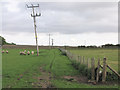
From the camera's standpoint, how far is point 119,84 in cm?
957

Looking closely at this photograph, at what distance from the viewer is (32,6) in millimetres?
36812

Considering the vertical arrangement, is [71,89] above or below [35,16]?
below

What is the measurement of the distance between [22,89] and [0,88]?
1072 millimetres

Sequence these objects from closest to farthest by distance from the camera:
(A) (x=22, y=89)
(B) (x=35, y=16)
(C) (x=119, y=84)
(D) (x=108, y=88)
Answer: (A) (x=22, y=89)
(D) (x=108, y=88)
(C) (x=119, y=84)
(B) (x=35, y=16)

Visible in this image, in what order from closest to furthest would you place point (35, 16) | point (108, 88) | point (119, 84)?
point (108, 88) → point (119, 84) → point (35, 16)

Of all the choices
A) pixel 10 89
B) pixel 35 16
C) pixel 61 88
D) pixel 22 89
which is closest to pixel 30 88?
pixel 22 89

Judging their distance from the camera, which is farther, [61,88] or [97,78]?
[97,78]

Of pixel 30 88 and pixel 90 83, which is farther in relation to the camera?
pixel 90 83

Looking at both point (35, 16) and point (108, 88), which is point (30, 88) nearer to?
point (108, 88)

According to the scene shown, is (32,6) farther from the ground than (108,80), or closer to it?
farther from the ground

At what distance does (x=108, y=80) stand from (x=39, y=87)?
13.0 ft

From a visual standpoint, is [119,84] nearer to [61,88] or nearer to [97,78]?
[97,78]

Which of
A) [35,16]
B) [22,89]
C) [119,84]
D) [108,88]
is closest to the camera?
[22,89]

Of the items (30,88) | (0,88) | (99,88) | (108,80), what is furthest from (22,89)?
(108,80)
